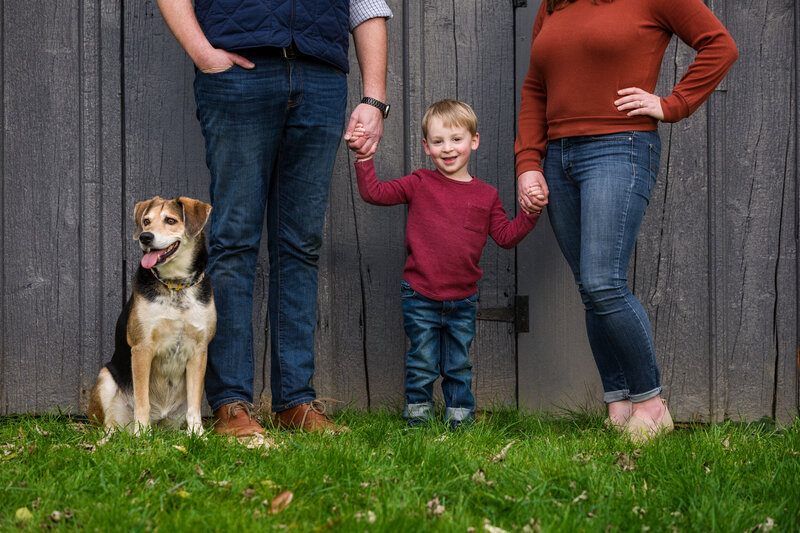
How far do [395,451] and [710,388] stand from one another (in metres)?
2.06

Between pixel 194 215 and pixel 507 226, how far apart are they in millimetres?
1517

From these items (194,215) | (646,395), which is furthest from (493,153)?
(194,215)

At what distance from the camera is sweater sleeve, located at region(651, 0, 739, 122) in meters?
2.97

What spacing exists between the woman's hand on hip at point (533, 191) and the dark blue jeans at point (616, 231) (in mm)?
165

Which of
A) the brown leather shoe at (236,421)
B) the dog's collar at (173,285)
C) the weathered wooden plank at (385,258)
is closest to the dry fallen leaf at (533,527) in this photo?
the brown leather shoe at (236,421)

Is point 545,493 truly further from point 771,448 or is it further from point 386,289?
point 386,289

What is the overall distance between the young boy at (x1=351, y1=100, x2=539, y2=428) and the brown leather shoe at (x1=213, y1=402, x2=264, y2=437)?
2.55ft

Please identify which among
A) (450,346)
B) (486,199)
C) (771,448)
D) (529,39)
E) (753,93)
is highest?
(529,39)

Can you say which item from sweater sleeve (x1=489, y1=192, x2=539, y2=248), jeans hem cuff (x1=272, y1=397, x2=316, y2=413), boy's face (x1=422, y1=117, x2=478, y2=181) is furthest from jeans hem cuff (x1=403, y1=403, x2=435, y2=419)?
boy's face (x1=422, y1=117, x2=478, y2=181)

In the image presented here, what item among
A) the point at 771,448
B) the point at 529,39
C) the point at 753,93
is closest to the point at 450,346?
the point at 771,448

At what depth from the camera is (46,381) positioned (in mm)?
3846

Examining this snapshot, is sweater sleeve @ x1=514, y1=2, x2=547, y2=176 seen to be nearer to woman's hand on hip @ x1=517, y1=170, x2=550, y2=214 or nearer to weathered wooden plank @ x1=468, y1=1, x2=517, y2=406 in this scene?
woman's hand on hip @ x1=517, y1=170, x2=550, y2=214

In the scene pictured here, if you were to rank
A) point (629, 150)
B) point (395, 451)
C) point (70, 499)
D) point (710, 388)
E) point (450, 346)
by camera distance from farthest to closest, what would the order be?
point (710, 388) < point (450, 346) < point (629, 150) < point (395, 451) < point (70, 499)

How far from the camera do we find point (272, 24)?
3000mm
